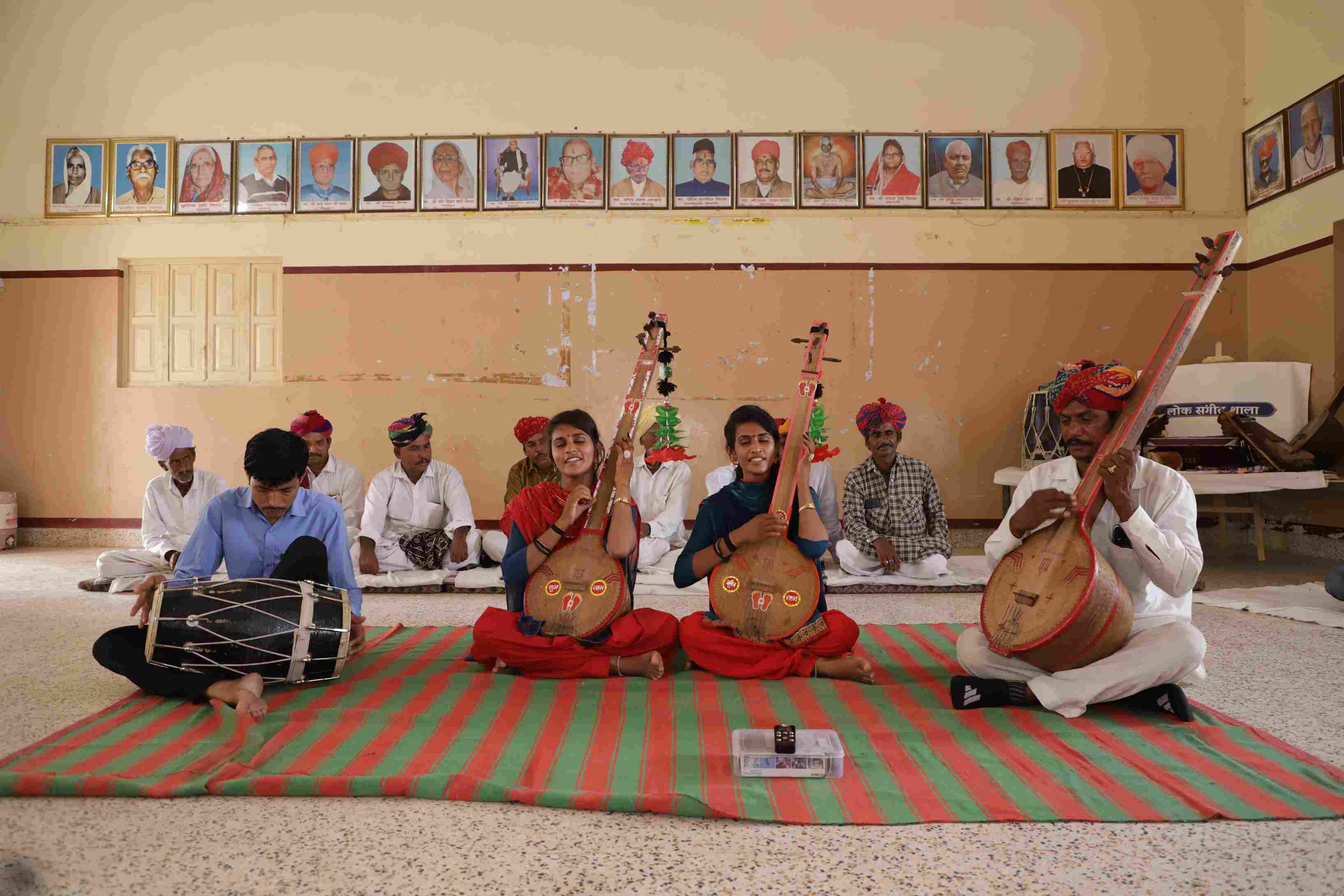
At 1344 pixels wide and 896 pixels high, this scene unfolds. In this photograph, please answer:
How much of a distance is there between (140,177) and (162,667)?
258 inches

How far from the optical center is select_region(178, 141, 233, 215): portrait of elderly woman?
781 centimetres

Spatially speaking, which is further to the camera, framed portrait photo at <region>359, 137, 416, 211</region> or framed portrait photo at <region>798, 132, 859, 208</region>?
framed portrait photo at <region>359, 137, 416, 211</region>

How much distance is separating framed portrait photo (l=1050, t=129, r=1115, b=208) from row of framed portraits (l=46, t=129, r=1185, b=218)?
0.01 metres

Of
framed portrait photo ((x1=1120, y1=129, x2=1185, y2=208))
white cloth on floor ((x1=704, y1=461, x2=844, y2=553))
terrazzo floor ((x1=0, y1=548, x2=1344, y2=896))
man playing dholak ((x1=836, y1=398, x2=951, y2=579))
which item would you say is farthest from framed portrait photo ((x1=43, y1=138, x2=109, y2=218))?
framed portrait photo ((x1=1120, y1=129, x2=1185, y2=208))

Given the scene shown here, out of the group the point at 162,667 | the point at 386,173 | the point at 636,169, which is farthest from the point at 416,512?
the point at 636,169

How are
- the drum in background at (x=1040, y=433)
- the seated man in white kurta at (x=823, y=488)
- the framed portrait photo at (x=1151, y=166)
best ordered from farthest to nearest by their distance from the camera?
the framed portrait photo at (x=1151, y=166)
the drum in background at (x=1040, y=433)
the seated man in white kurta at (x=823, y=488)

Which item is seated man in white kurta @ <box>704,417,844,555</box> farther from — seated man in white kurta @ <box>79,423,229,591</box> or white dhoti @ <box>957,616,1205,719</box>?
seated man in white kurta @ <box>79,423,229,591</box>

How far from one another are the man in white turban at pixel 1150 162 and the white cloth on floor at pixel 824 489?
3.66 meters

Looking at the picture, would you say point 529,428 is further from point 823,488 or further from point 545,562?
point 545,562

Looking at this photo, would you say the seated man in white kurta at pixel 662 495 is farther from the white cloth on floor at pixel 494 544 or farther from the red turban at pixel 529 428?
the white cloth on floor at pixel 494 544

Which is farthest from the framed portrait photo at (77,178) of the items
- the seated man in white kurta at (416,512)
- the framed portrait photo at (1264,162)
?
the framed portrait photo at (1264,162)

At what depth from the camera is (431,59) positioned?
7.74 metres

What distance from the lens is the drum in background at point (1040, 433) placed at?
673cm

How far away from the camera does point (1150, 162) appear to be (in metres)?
7.48
